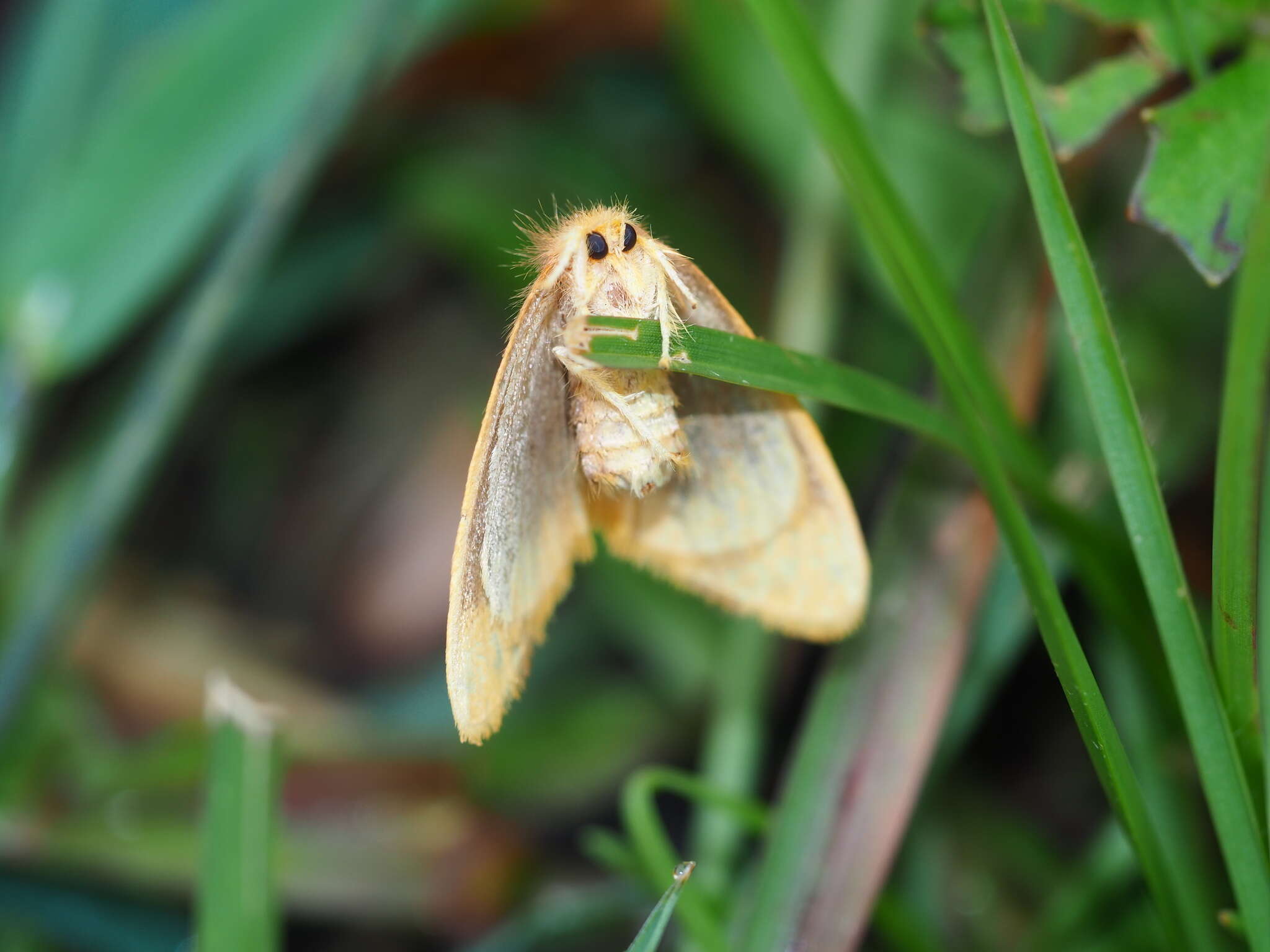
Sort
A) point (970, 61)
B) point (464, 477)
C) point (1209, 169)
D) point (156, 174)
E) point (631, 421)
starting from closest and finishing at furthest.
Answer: point (631, 421)
point (1209, 169)
point (970, 61)
point (156, 174)
point (464, 477)

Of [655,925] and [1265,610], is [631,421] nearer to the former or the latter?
[655,925]

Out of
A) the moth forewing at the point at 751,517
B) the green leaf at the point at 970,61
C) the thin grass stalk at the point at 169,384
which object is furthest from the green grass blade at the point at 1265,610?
the thin grass stalk at the point at 169,384

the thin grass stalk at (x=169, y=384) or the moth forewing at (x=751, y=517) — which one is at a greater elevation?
the thin grass stalk at (x=169, y=384)

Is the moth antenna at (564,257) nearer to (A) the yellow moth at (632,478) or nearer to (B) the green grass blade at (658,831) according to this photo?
(A) the yellow moth at (632,478)

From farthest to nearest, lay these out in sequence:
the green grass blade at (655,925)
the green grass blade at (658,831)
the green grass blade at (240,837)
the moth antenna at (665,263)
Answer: the green grass blade at (240,837) < the green grass blade at (658,831) < the moth antenna at (665,263) < the green grass blade at (655,925)

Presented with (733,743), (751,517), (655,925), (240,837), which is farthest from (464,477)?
(655,925)

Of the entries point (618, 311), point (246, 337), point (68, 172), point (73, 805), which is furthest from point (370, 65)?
point (73, 805)
